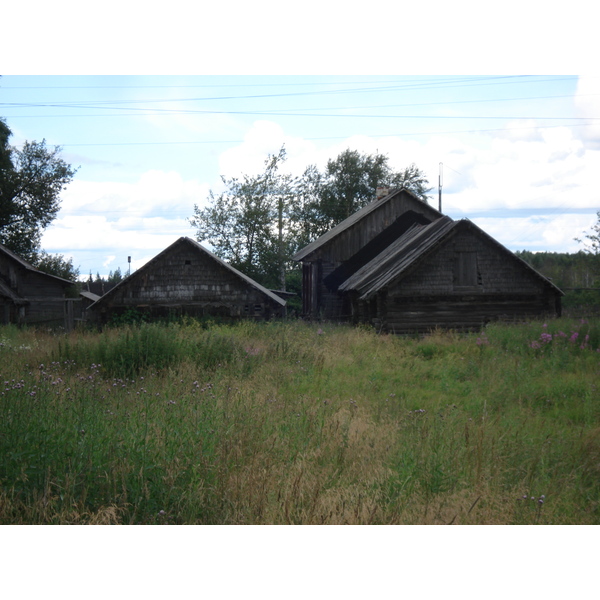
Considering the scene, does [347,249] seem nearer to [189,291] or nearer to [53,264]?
[189,291]

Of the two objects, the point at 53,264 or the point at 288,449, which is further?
the point at 53,264

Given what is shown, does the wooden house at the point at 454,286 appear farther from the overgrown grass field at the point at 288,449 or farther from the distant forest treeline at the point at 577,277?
the overgrown grass field at the point at 288,449

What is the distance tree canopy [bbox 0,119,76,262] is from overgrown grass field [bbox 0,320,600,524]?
70.5ft

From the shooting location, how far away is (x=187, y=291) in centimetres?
2077

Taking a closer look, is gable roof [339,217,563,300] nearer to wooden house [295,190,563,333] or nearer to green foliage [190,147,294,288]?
wooden house [295,190,563,333]

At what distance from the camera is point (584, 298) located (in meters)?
16.5

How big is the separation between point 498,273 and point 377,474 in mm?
16422

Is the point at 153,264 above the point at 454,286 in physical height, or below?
above

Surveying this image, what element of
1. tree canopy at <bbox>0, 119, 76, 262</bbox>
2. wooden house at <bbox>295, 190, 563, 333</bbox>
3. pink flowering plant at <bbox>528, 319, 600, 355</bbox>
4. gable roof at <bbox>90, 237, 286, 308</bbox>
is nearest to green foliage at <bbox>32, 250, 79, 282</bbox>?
tree canopy at <bbox>0, 119, 76, 262</bbox>

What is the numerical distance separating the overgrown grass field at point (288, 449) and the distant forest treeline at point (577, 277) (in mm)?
4522

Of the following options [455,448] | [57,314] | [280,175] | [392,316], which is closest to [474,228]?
[392,316]

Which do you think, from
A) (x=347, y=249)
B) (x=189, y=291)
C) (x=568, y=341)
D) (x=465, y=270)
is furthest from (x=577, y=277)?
(x=189, y=291)

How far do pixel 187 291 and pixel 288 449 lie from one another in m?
16.3

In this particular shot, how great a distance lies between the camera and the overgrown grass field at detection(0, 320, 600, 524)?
4059 mm
